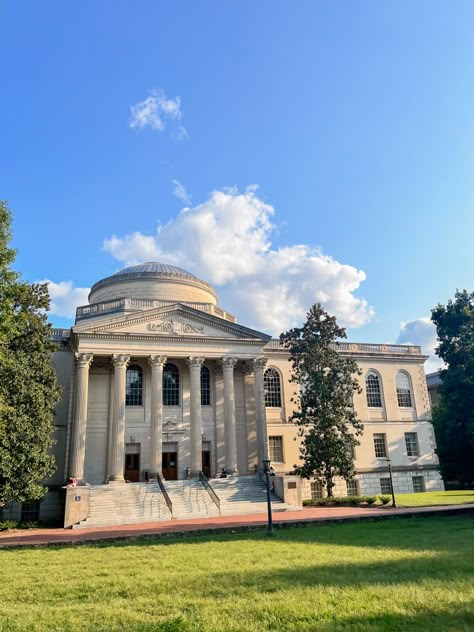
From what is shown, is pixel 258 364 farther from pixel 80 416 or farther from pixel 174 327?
pixel 80 416

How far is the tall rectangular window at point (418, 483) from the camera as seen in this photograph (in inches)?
1554

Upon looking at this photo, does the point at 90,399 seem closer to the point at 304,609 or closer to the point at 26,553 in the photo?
the point at 26,553

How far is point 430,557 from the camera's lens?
1103cm

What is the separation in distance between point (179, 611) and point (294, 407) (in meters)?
30.9

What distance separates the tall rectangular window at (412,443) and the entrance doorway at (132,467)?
21.9m

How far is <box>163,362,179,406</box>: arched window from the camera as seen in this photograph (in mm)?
33844

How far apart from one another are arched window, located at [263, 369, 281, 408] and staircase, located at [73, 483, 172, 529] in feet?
39.5

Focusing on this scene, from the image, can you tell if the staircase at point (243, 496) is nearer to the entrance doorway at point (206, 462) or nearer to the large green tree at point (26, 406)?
the entrance doorway at point (206, 462)

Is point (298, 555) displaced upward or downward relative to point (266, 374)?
downward

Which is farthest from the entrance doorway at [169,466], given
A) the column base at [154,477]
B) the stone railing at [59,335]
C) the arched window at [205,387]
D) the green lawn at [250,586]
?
the green lawn at [250,586]

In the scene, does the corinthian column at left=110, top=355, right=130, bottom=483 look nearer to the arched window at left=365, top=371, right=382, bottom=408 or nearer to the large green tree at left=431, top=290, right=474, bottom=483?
the large green tree at left=431, top=290, right=474, bottom=483

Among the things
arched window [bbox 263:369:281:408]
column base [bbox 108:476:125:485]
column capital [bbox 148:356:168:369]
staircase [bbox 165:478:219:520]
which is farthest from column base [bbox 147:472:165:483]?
→ arched window [bbox 263:369:281:408]

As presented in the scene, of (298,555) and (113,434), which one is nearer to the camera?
(298,555)

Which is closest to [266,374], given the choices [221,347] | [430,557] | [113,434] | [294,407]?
[294,407]
